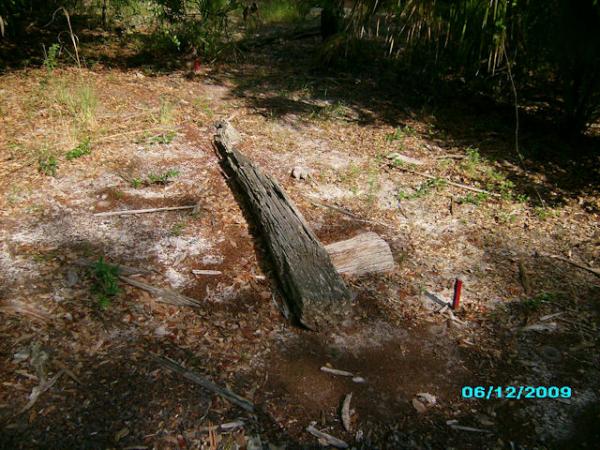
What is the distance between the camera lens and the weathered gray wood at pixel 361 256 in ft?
11.4

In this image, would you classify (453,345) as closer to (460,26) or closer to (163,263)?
(163,263)

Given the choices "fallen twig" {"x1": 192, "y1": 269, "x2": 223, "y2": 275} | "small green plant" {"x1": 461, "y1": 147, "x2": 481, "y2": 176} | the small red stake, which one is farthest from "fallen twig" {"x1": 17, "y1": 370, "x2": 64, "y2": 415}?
"small green plant" {"x1": 461, "y1": 147, "x2": 481, "y2": 176}

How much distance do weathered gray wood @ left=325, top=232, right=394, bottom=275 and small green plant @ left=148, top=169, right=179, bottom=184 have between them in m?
1.76

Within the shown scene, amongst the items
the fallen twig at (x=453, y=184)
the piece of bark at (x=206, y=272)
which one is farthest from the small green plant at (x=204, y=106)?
the piece of bark at (x=206, y=272)

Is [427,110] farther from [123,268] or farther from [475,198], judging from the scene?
[123,268]

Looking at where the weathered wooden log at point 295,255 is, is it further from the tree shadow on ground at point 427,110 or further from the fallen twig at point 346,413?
the tree shadow on ground at point 427,110

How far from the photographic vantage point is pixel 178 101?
6000 mm

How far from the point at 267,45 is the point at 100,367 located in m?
7.36

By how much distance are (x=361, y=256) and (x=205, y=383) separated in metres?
1.52

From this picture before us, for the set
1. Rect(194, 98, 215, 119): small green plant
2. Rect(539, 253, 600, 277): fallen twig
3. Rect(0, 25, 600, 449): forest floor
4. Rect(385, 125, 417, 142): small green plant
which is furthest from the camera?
Rect(194, 98, 215, 119): small green plant

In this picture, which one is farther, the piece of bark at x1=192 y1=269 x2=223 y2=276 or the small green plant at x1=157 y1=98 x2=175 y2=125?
the small green plant at x1=157 y1=98 x2=175 y2=125

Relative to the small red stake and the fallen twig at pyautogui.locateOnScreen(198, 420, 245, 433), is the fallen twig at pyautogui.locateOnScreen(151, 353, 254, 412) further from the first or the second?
the small red stake

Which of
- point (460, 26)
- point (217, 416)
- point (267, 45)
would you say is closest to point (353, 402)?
point (217, 416)

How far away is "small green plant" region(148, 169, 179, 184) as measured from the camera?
432cm
